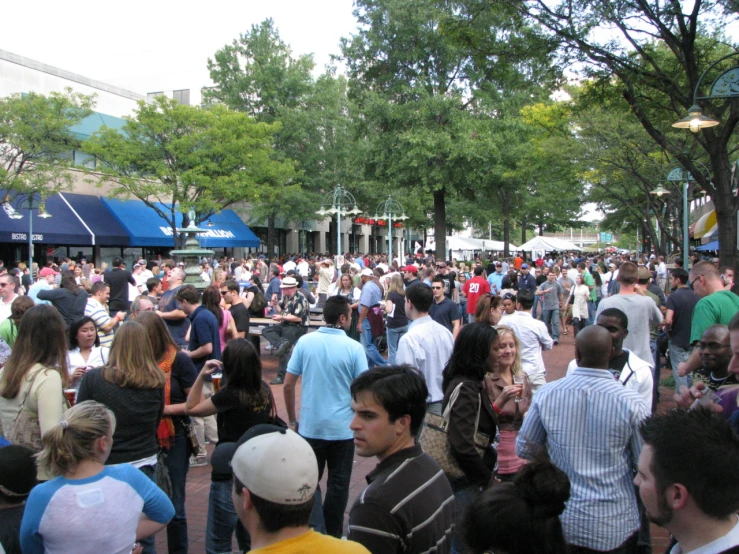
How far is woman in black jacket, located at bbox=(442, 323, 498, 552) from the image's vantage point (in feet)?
11.1

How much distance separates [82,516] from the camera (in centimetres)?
266

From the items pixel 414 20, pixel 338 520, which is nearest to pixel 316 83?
pixel 414 20

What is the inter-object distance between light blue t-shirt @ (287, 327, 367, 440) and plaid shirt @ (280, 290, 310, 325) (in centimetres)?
643

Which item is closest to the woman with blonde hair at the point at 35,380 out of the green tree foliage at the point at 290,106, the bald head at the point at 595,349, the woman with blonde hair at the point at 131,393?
the woman with blonde hair at the point at 131,393

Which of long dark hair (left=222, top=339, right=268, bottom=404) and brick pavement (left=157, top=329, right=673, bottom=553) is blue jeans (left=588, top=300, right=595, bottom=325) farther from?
long dark hair (left=222, top=339, right=268, bottom=404)

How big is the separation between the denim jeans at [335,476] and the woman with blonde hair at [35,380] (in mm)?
1676

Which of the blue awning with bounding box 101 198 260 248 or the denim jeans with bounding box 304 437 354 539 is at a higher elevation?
the blue awning with bounding box 101 198 260 248

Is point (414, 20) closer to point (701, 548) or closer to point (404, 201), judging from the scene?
point (404, 201)

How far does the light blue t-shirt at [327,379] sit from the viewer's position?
4520 mm

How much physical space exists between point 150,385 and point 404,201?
40339 millimetres

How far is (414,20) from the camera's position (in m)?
28.2

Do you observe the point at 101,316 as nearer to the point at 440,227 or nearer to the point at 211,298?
the point at 211,298

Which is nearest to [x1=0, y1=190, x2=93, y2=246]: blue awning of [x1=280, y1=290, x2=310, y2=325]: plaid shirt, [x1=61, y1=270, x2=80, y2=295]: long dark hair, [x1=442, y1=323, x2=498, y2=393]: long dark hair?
[x1=280, y1=290, x2=310, y2=325]: plaid shirt

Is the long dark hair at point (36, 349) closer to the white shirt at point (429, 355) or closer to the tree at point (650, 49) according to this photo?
the white shirt at point (429, 355)
